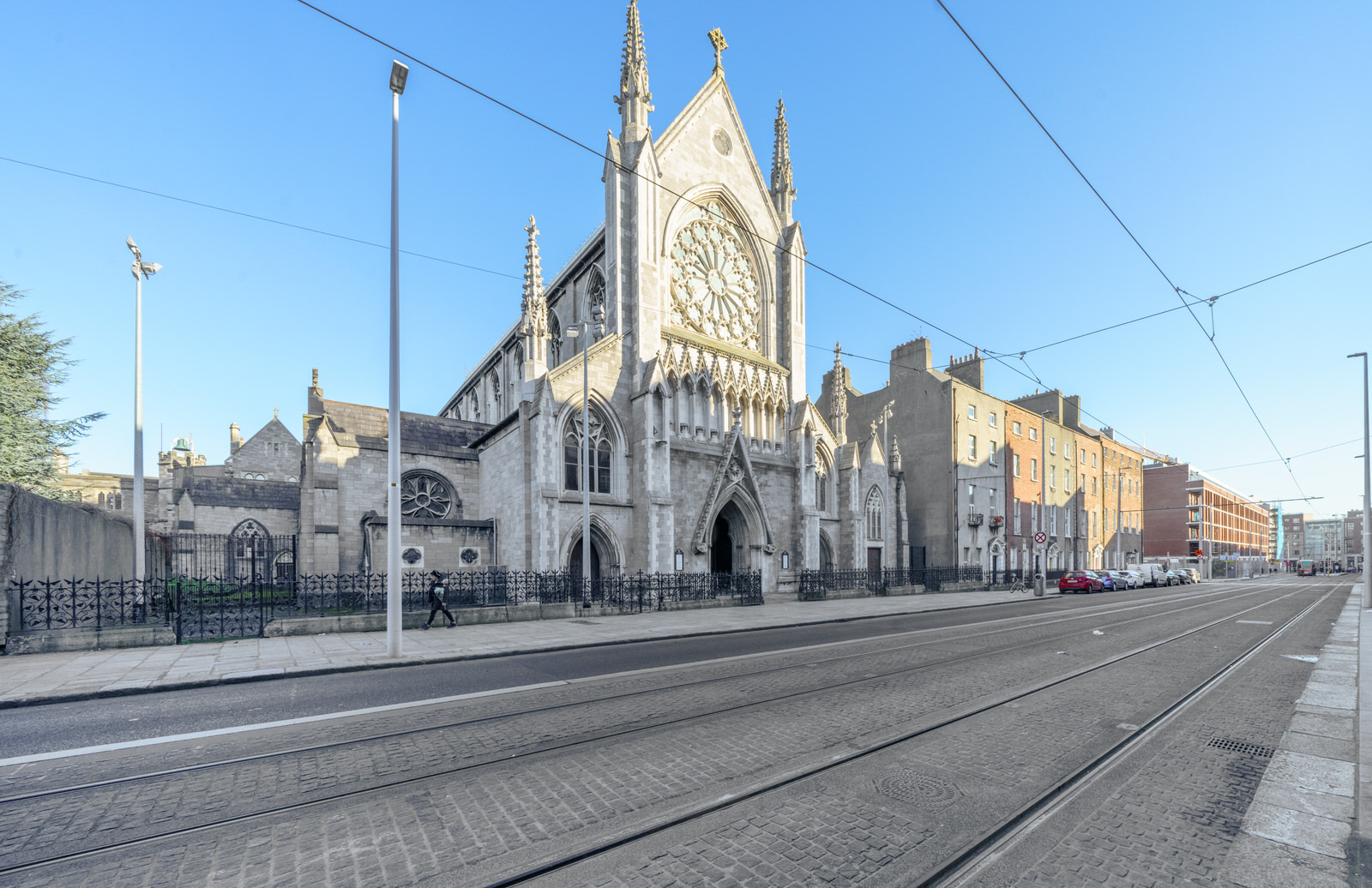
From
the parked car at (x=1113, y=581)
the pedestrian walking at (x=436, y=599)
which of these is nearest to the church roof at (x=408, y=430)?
the pedestrian walking at (x=436, y=599)

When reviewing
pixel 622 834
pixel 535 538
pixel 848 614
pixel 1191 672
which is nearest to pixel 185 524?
pixel 535 538

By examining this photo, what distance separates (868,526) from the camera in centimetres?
3531

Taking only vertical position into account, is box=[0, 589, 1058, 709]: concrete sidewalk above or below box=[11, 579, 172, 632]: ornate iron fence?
below

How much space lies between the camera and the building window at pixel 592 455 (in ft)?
78.6

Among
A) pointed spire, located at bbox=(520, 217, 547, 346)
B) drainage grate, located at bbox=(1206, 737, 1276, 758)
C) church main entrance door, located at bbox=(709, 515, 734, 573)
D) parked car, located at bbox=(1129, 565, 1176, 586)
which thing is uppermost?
pointed spire, located at bbox=(520, 217, 547, 346)

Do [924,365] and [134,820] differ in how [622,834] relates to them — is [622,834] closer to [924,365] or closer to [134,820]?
[134,820]

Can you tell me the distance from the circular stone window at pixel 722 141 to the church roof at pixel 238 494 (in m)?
28.1

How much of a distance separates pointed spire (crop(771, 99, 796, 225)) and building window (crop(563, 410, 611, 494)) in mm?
17497

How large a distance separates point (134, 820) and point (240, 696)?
441 cm

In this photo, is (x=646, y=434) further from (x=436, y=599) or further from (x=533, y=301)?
(x=436, y=599)

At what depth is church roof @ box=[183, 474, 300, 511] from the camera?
28562mm

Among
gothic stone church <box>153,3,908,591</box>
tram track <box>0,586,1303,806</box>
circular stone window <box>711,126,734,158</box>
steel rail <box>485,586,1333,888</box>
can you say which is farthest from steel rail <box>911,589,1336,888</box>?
circular stone window <box>711,126,734,158</box>

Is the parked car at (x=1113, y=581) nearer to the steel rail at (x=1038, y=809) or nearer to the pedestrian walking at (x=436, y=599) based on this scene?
the steel rail at (x=1038, y=809)

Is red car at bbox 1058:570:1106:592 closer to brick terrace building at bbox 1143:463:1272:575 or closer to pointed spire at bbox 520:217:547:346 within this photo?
pointed spire at bbox 520:217:547:346
